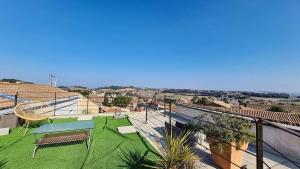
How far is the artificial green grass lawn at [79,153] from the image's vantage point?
3291mm

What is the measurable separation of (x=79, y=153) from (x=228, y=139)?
9.22ft

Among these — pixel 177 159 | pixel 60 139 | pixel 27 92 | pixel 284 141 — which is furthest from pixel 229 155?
pixel 27 92

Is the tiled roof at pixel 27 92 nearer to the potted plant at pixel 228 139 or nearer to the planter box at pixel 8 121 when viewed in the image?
the planter box at pixel 8 121

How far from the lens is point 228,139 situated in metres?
2.89

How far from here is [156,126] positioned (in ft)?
20.9

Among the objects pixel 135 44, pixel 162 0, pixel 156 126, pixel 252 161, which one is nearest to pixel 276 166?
pixel 252 161

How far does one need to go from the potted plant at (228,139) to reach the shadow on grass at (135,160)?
3.66ft

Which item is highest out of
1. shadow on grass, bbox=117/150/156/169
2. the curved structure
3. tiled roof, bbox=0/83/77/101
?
tiled roof, bbox=0/83/77/101

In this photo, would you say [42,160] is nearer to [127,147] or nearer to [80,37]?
[127,147]

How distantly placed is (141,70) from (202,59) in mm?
11447

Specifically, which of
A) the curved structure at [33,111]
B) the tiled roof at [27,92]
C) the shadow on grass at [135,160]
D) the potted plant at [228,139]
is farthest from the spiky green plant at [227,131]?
the tiled roof at [27,92]

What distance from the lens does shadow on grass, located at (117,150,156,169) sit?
10.7 feet

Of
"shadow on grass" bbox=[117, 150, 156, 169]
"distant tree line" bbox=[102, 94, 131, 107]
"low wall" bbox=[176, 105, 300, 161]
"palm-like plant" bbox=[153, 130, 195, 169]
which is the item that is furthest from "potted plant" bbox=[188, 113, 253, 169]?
"distant tree line" bbox=[102, 94, 131, 107]

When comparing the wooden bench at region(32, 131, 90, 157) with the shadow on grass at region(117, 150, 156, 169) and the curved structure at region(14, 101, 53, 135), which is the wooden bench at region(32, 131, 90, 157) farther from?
the curved structure at region(14, 101, 53, 135)
